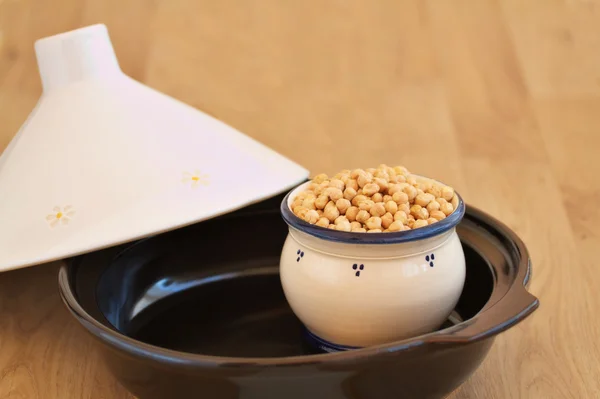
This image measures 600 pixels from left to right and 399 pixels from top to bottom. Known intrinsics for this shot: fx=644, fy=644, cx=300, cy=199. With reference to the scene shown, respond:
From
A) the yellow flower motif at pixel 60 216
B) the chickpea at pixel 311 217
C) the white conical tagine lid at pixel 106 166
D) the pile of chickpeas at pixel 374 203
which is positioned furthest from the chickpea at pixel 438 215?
the yellow flower motif at pixel 60 216

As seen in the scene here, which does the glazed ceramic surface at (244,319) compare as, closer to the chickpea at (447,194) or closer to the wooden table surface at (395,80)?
the chickpea at (447,194)

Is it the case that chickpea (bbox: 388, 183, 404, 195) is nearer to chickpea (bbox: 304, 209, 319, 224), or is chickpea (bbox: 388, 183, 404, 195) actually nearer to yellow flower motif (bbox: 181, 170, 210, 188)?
chickpea (bbox: 304, 209, 319, 224)

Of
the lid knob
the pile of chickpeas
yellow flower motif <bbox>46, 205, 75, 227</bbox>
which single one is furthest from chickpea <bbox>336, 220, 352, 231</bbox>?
the lid knob

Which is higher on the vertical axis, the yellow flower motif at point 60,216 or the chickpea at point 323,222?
the chickpea at point 323,222

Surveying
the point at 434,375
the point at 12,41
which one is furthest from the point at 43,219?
the point at 12,41

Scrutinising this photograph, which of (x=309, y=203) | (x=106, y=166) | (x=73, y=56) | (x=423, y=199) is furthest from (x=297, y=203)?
(x=73, y=56)

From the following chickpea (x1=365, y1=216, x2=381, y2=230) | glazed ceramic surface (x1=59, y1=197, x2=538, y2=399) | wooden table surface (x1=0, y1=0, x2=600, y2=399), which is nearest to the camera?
glazed ceramic surface (x1=59, y1=197, x2=538, y2=399)
